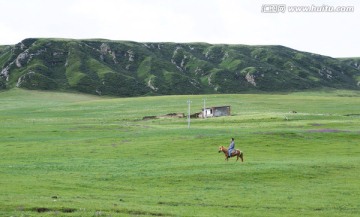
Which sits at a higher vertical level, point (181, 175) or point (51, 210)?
point (51, 210)

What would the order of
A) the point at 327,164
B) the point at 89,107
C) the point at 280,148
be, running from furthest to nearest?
the point at 89,107 < the point at 280,148 < the point at 327,164

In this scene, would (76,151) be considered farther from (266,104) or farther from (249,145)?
(266,104)

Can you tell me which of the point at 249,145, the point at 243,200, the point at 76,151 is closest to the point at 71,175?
the point at 243,200

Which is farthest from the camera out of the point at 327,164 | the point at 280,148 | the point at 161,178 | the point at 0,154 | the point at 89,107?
the point at 89,107

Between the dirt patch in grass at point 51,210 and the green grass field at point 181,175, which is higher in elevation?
the dirt patch in grass at point 51,210

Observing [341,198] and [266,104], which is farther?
[266,104]

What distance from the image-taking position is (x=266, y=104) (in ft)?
622

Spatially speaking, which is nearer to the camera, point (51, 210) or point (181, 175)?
point (51, 210)

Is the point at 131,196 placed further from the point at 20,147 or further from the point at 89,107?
the point at 89,107

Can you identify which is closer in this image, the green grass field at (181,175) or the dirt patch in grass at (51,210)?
the dirt patch in grass at (51,210)

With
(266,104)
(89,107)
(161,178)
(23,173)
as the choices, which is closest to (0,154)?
(23,173)

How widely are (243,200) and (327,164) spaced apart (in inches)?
807

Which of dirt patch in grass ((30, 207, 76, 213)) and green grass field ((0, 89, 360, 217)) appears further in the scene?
green grass field ((0, 89, 360, 217))

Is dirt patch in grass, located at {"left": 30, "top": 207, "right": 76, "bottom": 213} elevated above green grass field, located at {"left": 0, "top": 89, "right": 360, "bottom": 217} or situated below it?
above
